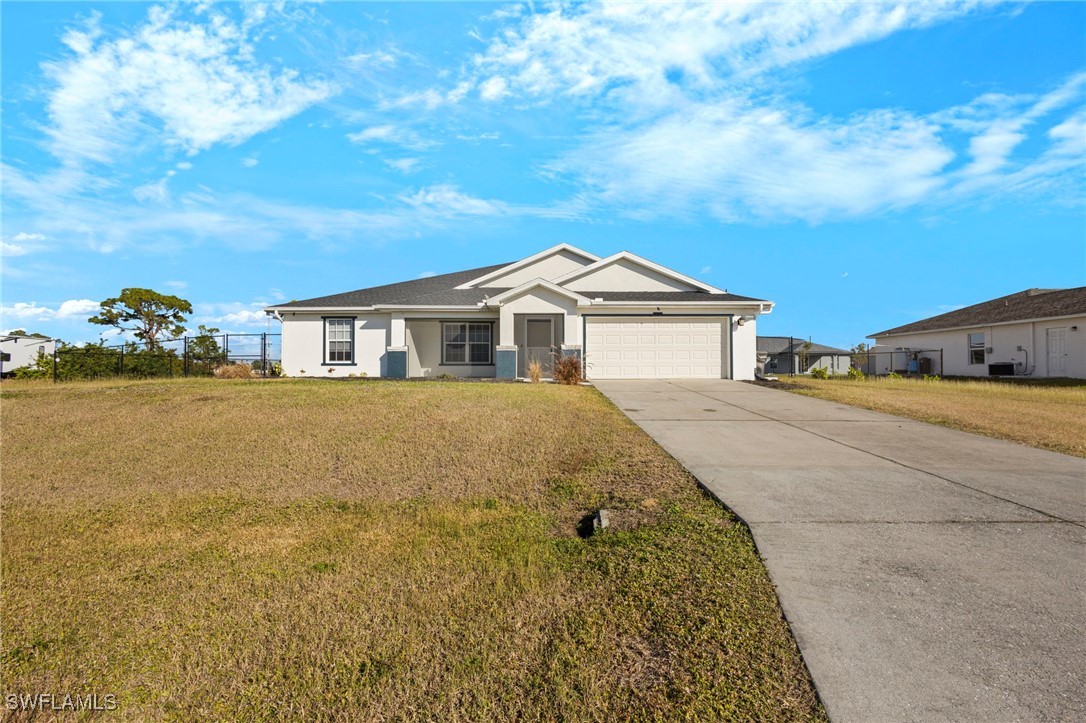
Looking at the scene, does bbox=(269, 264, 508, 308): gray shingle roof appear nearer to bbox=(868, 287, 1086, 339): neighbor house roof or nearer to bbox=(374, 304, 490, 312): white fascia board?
bbox=(374, 304, 490, 312): white fascia board

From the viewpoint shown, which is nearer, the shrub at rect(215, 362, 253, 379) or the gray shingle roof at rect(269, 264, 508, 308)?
the shrub at rect(215, 362, 253, 379)

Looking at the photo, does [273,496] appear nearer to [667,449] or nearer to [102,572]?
[102,572]

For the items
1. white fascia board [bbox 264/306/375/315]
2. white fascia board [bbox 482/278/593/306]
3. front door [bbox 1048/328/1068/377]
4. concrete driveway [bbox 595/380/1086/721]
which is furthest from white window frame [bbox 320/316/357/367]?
front door [bbox 1048/328/1068/377]

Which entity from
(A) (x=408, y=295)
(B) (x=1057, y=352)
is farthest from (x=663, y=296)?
(B) (x=1057, y=352)

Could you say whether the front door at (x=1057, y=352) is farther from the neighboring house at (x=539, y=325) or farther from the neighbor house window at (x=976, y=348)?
the neighboring house at (x=539, y=325)

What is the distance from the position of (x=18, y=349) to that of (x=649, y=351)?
116ft

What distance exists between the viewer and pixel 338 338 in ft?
70.7

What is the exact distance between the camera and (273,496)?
21.2ft

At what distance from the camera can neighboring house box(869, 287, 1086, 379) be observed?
2359 centimetres

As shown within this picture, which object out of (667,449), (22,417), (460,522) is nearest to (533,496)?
(460,522)

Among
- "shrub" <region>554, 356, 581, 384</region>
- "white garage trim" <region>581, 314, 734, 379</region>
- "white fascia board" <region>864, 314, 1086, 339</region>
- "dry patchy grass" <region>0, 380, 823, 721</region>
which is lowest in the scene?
"dry patchy grass" <region>0, 380, 823, 721</region>

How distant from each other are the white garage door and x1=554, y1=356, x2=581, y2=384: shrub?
2604 millimetres

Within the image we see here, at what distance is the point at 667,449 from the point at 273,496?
4.91m

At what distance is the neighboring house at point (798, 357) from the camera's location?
128 ft
